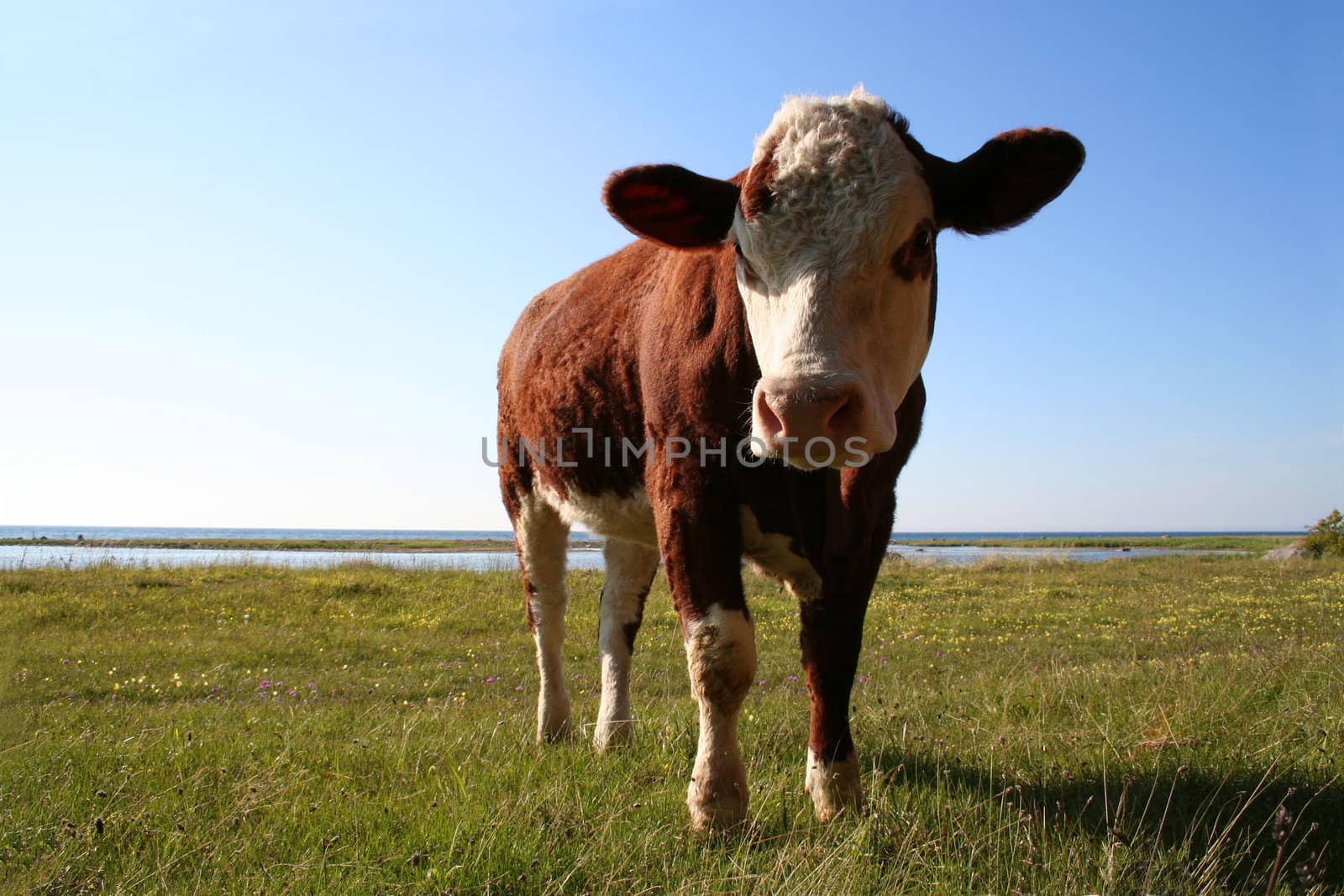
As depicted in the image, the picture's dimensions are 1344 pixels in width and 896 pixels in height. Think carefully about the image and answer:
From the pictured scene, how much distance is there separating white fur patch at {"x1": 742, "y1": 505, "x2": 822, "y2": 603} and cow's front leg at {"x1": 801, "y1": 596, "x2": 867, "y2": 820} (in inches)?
2.8

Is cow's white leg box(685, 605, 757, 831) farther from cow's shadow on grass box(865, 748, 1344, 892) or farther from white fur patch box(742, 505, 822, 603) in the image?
cow's shadow on grass box(865, 748, 1344, 892)

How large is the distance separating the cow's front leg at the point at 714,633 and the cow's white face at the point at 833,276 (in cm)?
44

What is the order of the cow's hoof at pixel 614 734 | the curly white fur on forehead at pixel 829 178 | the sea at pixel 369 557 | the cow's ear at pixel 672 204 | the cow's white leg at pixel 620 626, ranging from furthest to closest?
the sea at pixel 369 557, the cow's white leg at pixel 620 626, the cow's hoof at pixel 614 734, the cow's ear at pixel 672 204, the curly white fur on forehead at pixel 829 178

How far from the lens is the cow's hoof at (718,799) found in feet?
10.2

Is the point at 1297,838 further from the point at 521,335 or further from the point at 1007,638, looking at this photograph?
the point at 1007,638

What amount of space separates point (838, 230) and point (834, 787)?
2148 millimetres

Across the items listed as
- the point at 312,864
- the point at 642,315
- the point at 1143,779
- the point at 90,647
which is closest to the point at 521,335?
the point at 642,315

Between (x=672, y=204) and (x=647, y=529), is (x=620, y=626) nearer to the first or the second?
(x=647, y=529)

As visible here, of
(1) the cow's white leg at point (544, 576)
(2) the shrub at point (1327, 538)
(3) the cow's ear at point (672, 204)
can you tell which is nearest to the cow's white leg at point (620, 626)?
(1) the cow's white leg at point (544, 576)

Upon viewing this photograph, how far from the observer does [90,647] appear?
30.1 feet

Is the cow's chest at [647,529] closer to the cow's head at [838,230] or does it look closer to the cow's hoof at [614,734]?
the cow's head at [838,230]

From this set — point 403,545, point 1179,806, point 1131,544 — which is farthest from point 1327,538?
point 403,545

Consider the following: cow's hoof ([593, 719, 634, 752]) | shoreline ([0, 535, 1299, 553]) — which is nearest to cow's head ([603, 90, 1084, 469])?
cow's hoof ([593, 719, 634, 752])

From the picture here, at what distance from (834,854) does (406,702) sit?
191 inches
